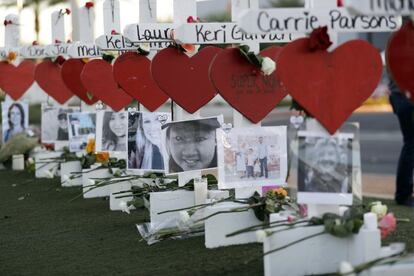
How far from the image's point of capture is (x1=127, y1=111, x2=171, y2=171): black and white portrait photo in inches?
283

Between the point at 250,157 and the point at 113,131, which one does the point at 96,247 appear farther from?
the point at 113,131

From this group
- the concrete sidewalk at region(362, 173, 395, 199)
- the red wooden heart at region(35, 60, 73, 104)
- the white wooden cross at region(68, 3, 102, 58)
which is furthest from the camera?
the red wooden heart at region(35, 60, 73, 104)

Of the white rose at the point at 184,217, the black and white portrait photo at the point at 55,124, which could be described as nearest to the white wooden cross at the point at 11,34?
the black and white portrait photo at the point at 55,124

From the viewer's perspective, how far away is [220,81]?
5.57m

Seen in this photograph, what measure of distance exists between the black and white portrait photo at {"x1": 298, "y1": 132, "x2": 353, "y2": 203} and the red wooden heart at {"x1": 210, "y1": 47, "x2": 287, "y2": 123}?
1121 mm

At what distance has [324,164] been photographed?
4.55 m

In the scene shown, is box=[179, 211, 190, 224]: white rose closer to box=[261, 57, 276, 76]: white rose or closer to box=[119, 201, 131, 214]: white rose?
box=[261, 57, 276, 76]: white rose

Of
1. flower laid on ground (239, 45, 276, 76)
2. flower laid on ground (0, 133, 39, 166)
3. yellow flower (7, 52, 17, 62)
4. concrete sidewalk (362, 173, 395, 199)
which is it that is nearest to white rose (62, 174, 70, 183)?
yellow flower (7, 52, 17, 62)

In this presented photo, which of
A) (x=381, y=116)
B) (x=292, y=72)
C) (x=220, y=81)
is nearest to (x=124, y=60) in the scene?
(x=220, y=81)

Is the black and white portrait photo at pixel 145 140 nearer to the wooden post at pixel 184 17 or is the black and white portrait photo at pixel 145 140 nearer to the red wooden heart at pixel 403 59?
the wooden post at pixel 184 17

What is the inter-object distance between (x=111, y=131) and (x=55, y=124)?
246 centimetres

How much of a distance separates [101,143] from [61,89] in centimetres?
227

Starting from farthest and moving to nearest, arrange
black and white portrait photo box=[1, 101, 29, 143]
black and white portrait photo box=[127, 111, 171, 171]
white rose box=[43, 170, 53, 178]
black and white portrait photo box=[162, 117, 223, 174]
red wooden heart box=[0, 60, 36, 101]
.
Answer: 1. black and white portrait photo box=[1, 101, 29, 143]
2. red wooden heart box=[0, 60, 36, 101]
3. white rose box=[43, 170, 53, 178]
4. black and white portrait photo box=[127, 111, 171, 171]
5. black and white portrait photo box=[162, 117, 223, 174]

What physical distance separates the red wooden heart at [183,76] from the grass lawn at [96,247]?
38.6 inches
